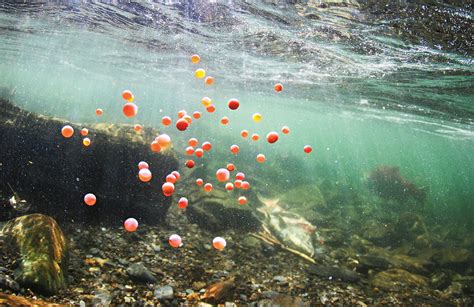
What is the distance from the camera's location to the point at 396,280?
26.4 ft

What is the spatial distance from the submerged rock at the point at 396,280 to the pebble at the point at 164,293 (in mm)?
5640

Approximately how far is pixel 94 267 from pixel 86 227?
2.05m

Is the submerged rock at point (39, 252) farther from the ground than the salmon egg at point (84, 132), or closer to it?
closer to it

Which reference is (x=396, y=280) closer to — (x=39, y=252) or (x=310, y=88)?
(x=39, y=252)

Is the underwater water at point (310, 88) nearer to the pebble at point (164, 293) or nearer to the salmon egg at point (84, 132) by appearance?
the pebble at point (164, 293)

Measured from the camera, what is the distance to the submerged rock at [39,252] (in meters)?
4.61

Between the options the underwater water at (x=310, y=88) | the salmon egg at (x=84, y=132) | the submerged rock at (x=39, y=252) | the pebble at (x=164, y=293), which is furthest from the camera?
the salmon egg at (x=84, y=132)

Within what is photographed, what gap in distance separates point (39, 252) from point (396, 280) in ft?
29.0

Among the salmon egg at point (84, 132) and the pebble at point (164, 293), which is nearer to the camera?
the pebble at point (164, 293)

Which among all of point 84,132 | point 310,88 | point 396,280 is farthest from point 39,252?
point 310,88

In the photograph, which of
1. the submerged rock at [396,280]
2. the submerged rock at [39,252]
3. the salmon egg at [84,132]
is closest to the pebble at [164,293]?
the submerged rock at [39,252]

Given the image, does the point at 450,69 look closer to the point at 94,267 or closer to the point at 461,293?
the point at 461,293

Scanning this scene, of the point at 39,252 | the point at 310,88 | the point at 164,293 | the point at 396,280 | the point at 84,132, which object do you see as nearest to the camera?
the point at 39,252

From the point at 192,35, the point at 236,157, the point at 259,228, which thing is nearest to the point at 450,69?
the point at 259,228
